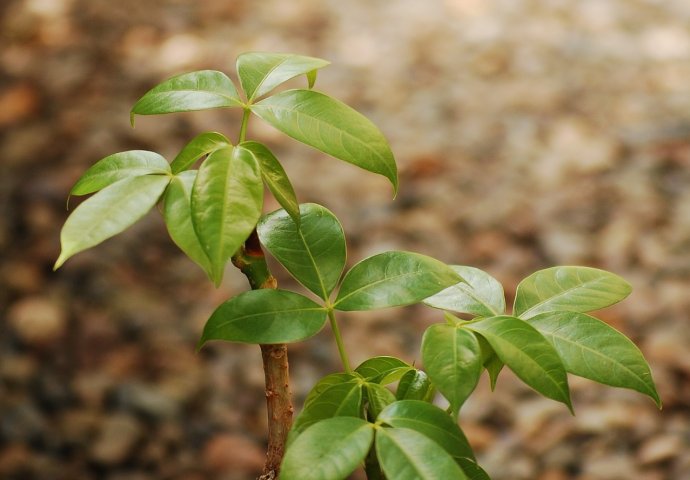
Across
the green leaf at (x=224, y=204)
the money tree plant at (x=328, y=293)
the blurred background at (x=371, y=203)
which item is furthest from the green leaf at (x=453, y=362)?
the blurred background at (x=371, y=203)

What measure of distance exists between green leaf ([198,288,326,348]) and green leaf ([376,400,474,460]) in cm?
6

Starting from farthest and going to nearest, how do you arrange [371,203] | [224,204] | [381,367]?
[371,203] → [381,367] → [224,204]

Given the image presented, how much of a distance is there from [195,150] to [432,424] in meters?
0.18

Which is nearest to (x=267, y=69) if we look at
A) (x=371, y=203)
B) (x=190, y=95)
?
(x=190, y=95)

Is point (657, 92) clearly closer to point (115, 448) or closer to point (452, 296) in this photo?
point (115, 448)

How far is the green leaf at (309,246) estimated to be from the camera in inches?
19.2

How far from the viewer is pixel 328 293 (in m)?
0.48

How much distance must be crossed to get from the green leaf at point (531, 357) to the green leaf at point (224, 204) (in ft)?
0.43

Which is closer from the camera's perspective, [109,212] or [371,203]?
[109,212]

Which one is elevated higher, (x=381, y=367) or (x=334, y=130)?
(x=334, y=130)

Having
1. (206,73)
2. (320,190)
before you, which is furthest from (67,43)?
(206,73)

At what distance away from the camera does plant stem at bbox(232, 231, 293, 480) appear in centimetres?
47

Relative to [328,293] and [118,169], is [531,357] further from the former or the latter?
[118,169]

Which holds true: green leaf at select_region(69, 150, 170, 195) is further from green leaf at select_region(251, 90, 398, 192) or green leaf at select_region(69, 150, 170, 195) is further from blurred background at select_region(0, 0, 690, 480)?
blurred background at select_region(0, 0, 690, 480)
